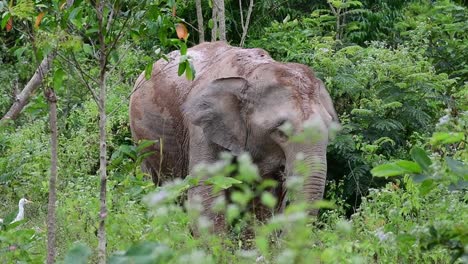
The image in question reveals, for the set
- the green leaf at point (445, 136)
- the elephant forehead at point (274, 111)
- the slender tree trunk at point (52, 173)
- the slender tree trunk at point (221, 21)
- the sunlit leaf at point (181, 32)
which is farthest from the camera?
the slender tree trunk at point (221, 21)

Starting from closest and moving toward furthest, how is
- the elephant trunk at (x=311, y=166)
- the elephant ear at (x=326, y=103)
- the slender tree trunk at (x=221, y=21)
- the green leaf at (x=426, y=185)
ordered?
1. the green leaf at (x=426, y=185)
2. the elephant trunk at (x=311, y=166)
3. the elephant ear at (x=326, y=103)
4. the slender tree trunk at (x=221, y=21)

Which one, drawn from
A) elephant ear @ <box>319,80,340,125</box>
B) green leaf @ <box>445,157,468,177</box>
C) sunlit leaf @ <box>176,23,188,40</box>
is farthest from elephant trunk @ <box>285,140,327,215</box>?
green leaf @ <box>445,157,468,177</box>

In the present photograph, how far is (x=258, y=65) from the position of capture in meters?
8.38

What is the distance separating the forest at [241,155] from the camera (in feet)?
12.5

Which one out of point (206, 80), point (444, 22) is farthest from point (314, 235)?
point (444, 22)

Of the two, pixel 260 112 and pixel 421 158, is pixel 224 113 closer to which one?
pixel 260 112

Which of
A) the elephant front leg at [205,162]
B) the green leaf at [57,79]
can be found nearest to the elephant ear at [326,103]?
the elephant front leg at [205,162]

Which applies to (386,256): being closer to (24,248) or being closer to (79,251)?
(24,248)

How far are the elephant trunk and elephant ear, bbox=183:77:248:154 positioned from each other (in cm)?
58

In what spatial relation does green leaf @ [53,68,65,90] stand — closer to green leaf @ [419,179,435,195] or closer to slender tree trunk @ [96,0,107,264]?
slender tree trunk @ [96,0,107,264]

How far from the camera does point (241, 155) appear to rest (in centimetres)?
332

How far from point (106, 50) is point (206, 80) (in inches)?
134

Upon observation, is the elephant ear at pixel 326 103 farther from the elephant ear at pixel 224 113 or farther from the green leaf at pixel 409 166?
the green leaf at pixel 409 166

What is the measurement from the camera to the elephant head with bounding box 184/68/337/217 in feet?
25.9
